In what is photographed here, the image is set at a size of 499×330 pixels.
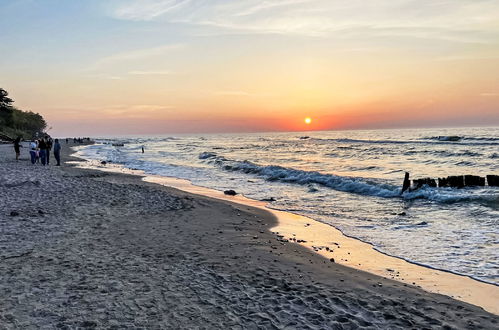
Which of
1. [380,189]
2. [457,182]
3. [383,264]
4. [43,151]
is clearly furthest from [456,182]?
[43,151]

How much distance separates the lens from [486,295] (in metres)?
6.48

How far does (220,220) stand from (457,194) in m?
11.5

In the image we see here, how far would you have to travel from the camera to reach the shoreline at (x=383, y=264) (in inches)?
260

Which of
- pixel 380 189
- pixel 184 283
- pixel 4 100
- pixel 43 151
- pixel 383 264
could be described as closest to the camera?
pixel 184 283

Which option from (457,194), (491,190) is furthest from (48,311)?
(491,190)

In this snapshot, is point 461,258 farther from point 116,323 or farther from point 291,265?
point 116,323

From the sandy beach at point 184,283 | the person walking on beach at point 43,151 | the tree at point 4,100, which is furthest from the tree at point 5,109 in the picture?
the sandy beach at point 184,283

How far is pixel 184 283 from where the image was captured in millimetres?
6383

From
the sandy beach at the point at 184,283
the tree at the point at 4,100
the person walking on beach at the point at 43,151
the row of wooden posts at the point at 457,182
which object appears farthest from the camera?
the tree at the point at 4,100

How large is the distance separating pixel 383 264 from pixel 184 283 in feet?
14.6

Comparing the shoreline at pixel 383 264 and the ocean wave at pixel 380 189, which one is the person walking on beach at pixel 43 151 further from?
the shoreline at pixel 383 264

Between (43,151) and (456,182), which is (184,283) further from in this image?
(43,151)

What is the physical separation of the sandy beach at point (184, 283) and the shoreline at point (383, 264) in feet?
1.09

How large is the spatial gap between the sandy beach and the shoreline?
13.1 inches
